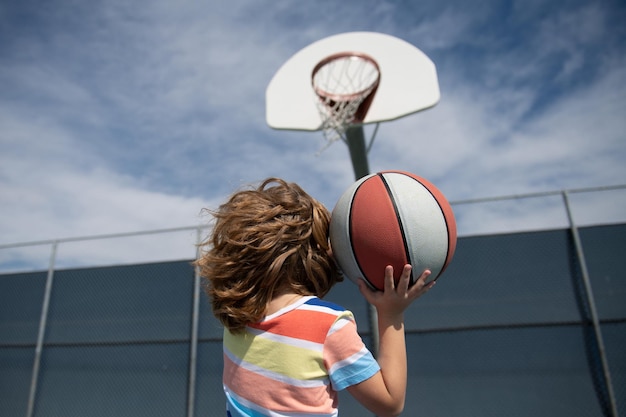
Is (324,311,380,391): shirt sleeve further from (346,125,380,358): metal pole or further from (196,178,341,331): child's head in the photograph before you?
(346,125,380,358): metal pole

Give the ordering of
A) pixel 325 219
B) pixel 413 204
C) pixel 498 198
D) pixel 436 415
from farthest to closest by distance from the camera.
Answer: pixel 498 198 < pixel 436 415 < pixel 413 204 < pixel 325 219

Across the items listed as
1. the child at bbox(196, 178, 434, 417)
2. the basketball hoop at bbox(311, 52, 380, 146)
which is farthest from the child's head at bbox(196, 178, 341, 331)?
the basketball hoop at bbox(311, 52, 380, 146)

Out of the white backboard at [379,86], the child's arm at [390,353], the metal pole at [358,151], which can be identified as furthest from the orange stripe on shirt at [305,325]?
the white backboard at [379,86]

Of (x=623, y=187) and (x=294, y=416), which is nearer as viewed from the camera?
(x=294, y=416)

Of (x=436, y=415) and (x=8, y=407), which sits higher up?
(x=8, y=407)

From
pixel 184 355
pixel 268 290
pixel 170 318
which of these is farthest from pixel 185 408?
pixel 268 290

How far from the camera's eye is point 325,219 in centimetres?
151

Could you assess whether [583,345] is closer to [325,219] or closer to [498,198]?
[498,198]

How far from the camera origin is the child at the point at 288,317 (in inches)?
44.8

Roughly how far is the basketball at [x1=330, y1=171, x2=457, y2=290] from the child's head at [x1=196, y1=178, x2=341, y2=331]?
0.50 feet

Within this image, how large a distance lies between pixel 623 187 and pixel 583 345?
2219mm

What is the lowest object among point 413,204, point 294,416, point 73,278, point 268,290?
point 294,416

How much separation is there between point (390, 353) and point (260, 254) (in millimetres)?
477

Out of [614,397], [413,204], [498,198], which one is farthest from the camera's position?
[498,198]
